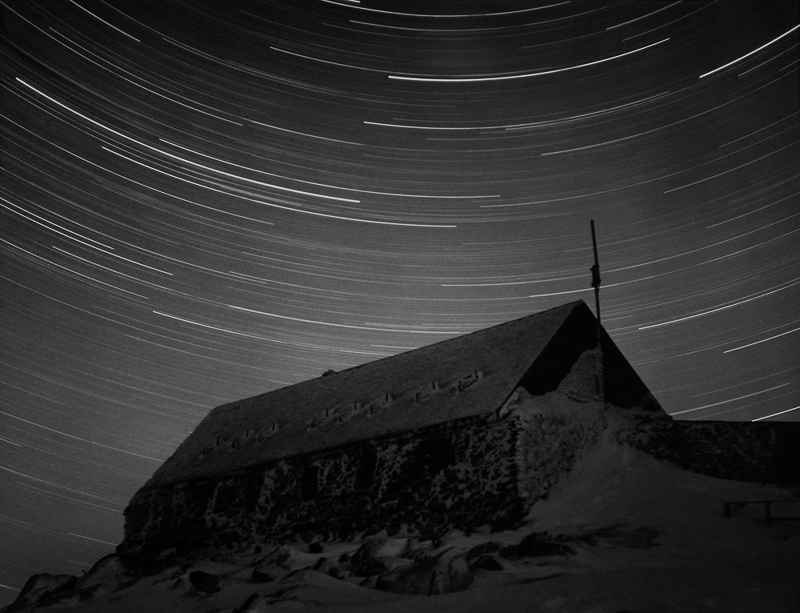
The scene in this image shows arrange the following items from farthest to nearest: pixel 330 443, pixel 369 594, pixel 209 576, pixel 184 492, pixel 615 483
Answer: pixel 184 492 → pixel 330 443 → pixel 615 483 → pixel 209 576 → pixel 369 594

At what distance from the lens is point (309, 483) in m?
25.1

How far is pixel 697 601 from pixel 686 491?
8484 millimetres

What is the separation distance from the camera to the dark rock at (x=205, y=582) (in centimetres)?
1847

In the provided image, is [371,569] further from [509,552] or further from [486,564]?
[509,552]

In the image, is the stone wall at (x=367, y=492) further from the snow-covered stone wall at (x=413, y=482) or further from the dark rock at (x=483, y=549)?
the dark rock at (x=483, y=549)

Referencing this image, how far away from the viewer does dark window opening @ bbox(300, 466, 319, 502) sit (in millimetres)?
24719

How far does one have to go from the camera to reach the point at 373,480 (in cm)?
2325

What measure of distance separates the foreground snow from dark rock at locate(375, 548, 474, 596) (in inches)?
8.6

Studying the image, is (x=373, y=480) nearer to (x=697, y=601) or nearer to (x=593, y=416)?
(x=593, y=416)

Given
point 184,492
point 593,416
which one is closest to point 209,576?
point 184,492

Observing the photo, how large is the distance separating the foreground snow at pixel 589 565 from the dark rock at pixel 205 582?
3.5 inches

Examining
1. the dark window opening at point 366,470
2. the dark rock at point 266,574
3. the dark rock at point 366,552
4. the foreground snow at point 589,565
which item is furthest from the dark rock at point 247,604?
the dark window opening at point 366,470

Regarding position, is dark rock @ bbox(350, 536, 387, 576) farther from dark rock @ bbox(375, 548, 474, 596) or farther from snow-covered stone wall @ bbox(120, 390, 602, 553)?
dark rock @ bbox(375, 548, 474, 596)

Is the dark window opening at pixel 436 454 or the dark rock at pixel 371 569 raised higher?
the dark window opening at pixel 436 454
